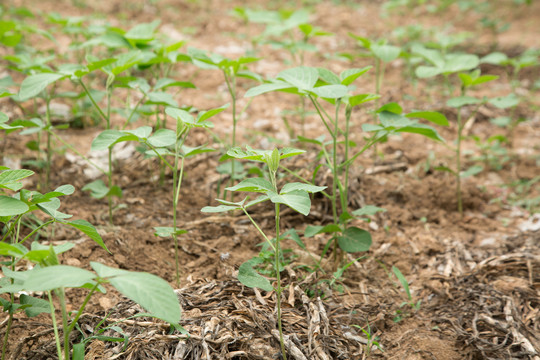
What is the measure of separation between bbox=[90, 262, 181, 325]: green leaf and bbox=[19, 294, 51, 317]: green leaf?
0.48 metres

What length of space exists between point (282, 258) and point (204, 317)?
1.48 ft

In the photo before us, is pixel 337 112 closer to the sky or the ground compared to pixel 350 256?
closer to the sky

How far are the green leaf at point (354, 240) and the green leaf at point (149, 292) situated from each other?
3.07ft

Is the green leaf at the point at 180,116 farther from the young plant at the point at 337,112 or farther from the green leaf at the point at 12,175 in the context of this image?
the green leaf at the point at 12,175

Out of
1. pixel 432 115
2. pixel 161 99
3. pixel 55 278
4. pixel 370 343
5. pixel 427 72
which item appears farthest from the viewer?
pixel 427 72

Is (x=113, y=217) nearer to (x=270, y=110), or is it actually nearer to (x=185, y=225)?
(x=185, y=225)

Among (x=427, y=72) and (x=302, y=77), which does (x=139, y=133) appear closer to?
(x=302, y=77)

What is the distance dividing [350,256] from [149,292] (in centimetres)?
125

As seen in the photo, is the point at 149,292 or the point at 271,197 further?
the point at 271,197

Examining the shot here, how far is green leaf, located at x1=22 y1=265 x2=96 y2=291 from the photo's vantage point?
778 mm

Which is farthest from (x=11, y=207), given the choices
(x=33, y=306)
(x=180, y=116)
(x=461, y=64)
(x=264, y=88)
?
(x=461, y=64)

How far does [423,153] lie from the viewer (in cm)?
278

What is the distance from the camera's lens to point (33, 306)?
3.96 feet

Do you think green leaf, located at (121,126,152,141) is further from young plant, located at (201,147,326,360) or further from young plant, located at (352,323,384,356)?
young plant, located at (352,323,384,356)
